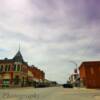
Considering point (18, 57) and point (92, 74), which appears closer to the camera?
point (92, 74)

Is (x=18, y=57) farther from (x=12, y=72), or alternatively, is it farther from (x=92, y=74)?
(x=92, y=74)

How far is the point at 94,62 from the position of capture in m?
68.5

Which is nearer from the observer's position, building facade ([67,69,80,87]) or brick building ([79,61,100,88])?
brick building ([79,61,100,88])

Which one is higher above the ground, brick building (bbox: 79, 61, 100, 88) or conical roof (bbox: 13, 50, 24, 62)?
conical roof (bbox: 13, 50, 24, 62)

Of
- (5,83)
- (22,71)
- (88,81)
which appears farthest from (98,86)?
(5,83)

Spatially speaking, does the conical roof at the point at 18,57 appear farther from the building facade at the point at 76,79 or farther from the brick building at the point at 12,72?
the building facade at the point at 76,79

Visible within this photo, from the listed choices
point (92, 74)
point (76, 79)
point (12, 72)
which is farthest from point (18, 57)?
point (76, 79)

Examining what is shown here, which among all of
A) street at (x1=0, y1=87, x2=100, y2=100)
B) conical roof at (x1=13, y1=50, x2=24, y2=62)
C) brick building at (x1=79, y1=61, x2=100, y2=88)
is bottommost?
street at (x1=0, y1=87, x2=100, y2=100)

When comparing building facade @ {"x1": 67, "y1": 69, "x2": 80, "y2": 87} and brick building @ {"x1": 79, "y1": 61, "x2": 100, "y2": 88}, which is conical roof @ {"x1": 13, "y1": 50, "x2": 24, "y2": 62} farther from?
brick building @ {"x1": 79, "y1": 61, "x2": 100, "y2": 88}

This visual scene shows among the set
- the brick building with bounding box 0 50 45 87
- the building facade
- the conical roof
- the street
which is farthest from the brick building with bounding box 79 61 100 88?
the street

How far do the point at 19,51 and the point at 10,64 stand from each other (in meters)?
8.79

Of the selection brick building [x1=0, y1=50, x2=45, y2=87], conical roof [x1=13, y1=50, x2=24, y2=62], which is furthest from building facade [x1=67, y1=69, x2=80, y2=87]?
conical roof [x1=13, y1=50, x2=24, y2=62]

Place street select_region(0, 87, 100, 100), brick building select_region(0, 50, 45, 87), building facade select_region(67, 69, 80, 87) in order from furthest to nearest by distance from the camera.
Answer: building facade select_region(67, 69, 80, 87)
brick building select_region(0, 50, 45, 87)
street select_region(0, 87, 100, 100)

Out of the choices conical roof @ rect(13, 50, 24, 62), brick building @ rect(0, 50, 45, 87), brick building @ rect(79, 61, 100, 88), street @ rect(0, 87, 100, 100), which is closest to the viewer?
street @ rect(0, 87, 100, 100)
